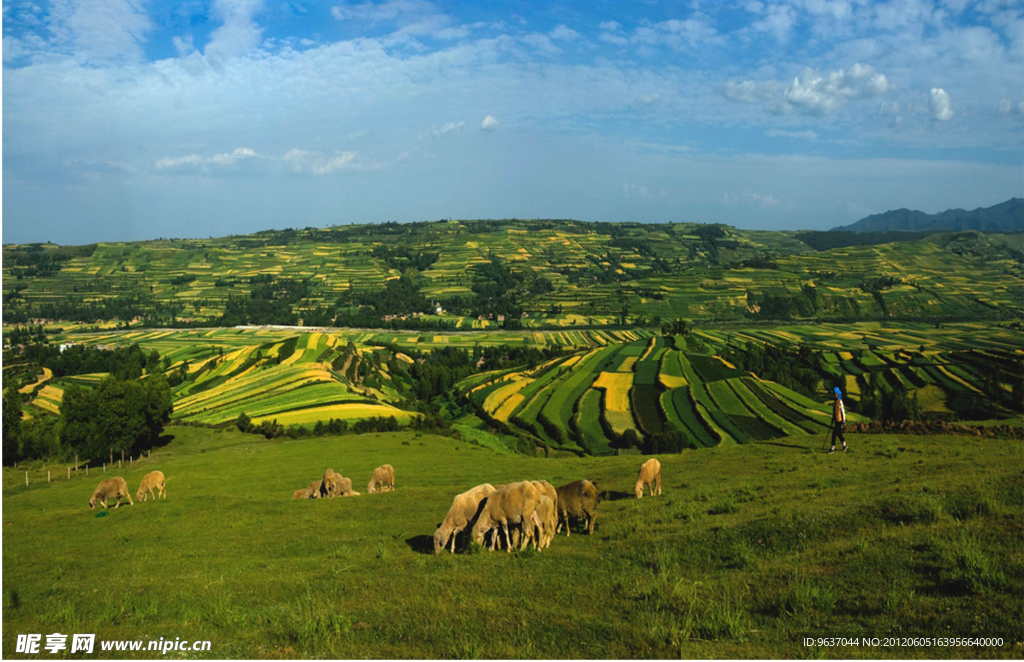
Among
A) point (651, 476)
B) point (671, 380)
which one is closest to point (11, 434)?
point (651, 476)

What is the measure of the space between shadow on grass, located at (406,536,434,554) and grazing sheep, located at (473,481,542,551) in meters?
1.79

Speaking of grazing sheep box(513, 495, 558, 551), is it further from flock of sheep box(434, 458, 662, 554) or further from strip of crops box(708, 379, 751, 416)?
strip of crops box(708, 379, 751, 416)

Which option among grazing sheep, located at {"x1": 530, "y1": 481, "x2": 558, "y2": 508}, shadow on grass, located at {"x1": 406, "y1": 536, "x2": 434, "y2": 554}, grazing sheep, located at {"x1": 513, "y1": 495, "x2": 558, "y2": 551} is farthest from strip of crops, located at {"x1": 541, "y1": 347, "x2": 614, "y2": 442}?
grazing sheep, located at {"x1": 513, "y1": 495, "x2": 558, "y2": 551}

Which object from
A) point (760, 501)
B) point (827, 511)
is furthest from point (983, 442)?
point (827, 511)

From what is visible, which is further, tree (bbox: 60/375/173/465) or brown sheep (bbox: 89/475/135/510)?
tree (bbox: 60/375/173/465)

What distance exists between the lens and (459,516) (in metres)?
16.7

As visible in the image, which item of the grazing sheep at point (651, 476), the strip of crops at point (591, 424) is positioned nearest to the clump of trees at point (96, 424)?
the strip of crops at point (591, 424)

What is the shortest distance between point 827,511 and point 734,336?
5465 inches

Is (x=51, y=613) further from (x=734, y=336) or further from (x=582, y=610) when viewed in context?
(x=734, y=336)

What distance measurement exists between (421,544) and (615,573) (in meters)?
7.40

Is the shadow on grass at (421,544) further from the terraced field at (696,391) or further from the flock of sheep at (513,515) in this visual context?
the terraced field at (696,391)

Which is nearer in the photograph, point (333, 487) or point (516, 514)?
point (516, 514)

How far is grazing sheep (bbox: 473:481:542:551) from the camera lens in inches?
624

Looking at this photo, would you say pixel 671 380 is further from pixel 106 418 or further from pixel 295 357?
pixel 295 357
